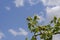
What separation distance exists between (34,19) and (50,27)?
1031mm

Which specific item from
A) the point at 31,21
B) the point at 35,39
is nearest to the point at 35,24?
the point at 31,21

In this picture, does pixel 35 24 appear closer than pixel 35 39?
No

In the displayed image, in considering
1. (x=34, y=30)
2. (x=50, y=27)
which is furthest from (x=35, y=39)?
(x=50, y=27)

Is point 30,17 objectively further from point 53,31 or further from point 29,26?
point 53,31

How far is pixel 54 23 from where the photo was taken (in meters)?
6.96

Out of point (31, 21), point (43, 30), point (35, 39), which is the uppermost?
point (31, 21)

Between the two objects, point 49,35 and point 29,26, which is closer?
point 49,35

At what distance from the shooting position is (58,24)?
6.71m

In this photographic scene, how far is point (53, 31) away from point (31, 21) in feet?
4.15

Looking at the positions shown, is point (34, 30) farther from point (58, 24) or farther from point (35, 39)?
point (58, 24)

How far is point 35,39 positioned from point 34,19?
113 centimetres

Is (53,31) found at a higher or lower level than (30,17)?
lower

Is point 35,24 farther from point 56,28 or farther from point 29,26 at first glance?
point 56,28

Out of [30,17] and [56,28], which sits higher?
[30,17]
